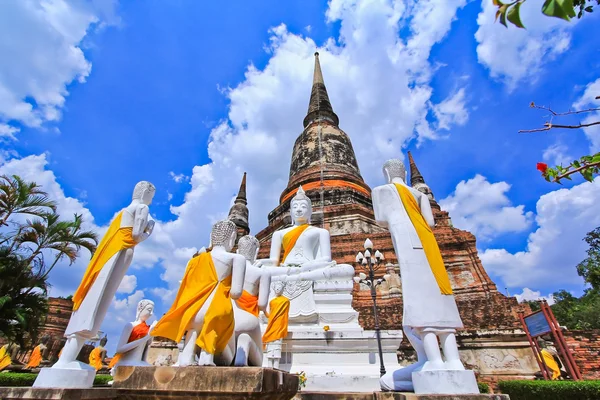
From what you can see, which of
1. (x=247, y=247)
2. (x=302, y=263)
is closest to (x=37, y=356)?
(x=302, y=263)

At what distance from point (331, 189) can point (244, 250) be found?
1324 centimetres

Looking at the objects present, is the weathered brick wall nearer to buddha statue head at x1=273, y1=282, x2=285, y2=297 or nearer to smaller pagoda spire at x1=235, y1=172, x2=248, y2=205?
buddha statue head at x1=273, y1=282, x2=285, y2=297

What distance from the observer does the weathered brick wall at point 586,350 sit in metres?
7.90

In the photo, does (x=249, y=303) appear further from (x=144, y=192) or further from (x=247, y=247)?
(x=144, y=192)

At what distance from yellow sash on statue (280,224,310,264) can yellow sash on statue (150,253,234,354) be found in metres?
3.53

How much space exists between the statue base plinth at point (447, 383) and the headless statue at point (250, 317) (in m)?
1.48

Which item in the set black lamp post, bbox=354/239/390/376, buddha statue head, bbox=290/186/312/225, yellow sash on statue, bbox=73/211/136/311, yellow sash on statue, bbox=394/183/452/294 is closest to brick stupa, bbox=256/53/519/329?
black lamp post, bbox=354/239/390/376

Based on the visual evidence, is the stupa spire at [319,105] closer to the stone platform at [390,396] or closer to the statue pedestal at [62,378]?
the stone platform at [390,396]

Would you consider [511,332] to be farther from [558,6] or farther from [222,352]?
[558,6]

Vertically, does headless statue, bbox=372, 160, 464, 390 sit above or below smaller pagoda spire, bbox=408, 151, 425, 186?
below

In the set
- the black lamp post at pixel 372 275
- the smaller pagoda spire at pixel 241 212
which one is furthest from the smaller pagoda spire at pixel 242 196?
the black lamp post at pixel 372 275

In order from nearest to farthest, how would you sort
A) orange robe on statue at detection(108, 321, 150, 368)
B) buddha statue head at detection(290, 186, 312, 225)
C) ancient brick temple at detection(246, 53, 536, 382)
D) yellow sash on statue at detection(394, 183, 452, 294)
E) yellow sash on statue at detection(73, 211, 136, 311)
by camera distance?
yellow sash on statue at detection(394, 183, 452, 294) → yellow sash on statue at detection(73, 211, 136, 311) → orange robe on statue at detection(108, 321, 150, 368) → buddha statue head at detection(290, 186, 312, 225) → ancient brick temple at detection(246, 53, 536, 382)

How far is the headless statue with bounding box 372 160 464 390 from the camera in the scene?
10.1 feet

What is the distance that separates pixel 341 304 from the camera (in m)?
5.70
